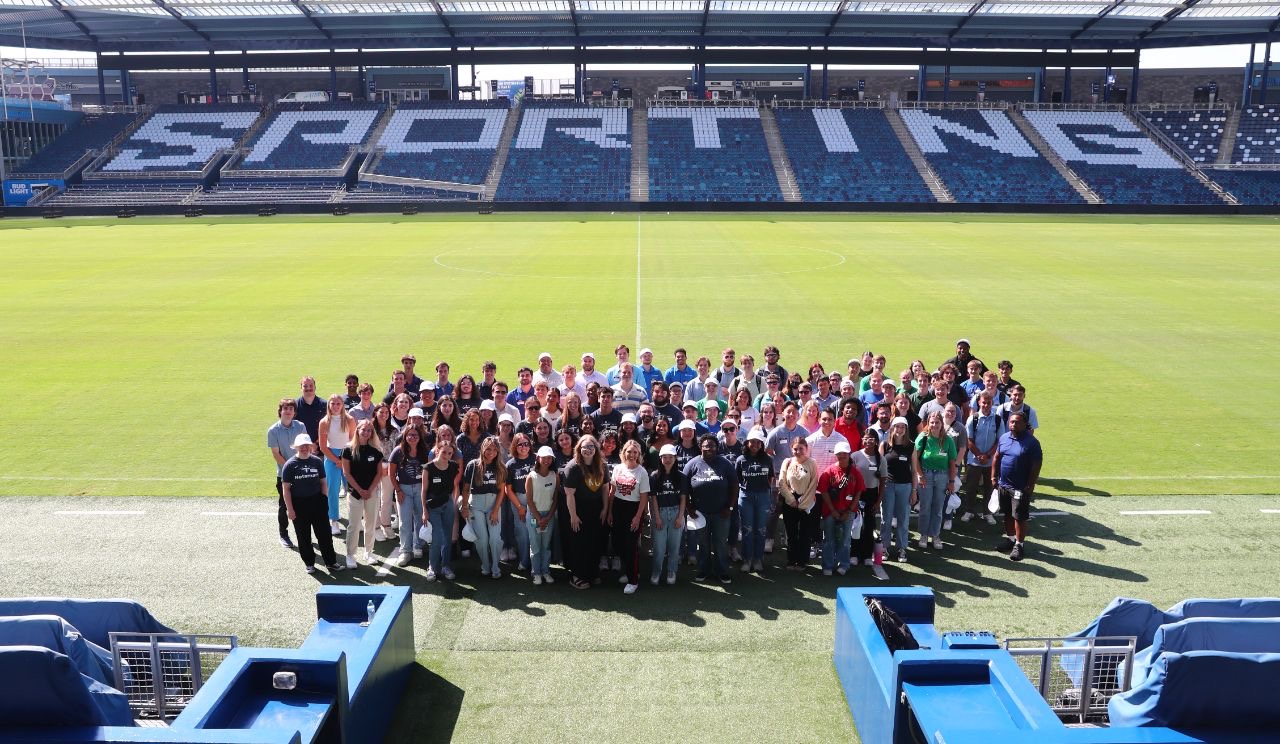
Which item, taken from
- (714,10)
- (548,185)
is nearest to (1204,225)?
(714,10)

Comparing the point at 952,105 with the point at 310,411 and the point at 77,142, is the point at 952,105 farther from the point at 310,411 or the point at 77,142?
the point at 310,411

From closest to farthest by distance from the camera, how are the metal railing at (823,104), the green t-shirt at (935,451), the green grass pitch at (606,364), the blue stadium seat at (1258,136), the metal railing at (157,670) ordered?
1. the metal railing at (157,670)
2. the green grass pitch at (606,364)
3. the green t-shirt at (935,451)
4. the blue stadium seat at (1258,136)
5. the metal railing at (823,104)

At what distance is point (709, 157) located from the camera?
218 feet

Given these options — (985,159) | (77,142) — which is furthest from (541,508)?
(77,142)

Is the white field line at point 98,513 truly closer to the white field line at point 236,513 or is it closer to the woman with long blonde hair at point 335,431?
the white field line at point 236,513

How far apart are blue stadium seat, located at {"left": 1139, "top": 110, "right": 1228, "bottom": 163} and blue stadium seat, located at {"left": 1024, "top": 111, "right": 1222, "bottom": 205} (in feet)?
6.56

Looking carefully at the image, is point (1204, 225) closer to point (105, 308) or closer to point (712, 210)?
point (712, 210)

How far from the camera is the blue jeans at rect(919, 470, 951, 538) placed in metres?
9.69

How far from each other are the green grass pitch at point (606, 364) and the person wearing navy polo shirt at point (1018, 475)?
0.37 metres

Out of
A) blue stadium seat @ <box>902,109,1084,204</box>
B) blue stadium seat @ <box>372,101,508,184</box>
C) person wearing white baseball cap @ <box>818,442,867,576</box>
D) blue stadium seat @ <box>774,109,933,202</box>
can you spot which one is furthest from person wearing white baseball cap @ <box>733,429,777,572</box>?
blue stadium seat @ <box>372,101,508,184</box>

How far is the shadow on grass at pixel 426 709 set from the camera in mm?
6680

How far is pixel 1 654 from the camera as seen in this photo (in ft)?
16.0

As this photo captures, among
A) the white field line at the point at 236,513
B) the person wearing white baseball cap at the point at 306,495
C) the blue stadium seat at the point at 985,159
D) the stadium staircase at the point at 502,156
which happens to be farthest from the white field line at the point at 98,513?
the blue stadium seat at the point at 985,159

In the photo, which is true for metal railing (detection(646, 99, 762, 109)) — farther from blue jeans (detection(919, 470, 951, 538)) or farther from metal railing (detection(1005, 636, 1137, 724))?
metal railing (detection(1005, 636, 1137, 724))
